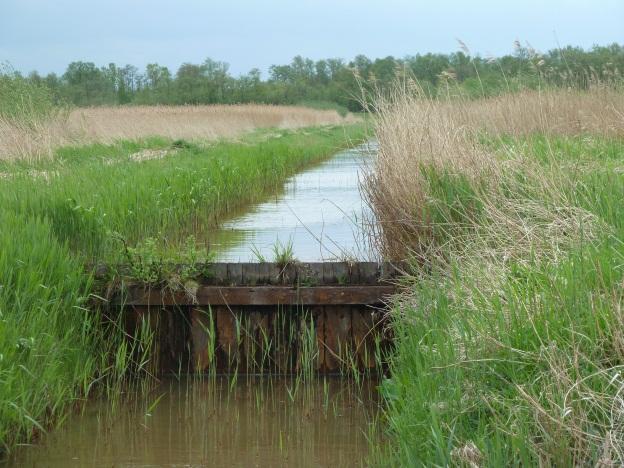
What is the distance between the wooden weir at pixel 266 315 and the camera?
6.40 meters

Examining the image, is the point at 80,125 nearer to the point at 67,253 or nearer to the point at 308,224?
the point at 308,224

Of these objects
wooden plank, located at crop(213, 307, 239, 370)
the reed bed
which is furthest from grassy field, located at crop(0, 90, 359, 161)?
wooden plank, located at crop(213, 307, 239, 370)

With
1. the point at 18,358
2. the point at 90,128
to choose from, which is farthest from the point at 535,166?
the point at 90,128

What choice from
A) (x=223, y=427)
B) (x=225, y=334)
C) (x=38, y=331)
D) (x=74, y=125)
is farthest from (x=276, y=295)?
(x=74, y=125)

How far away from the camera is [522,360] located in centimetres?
357

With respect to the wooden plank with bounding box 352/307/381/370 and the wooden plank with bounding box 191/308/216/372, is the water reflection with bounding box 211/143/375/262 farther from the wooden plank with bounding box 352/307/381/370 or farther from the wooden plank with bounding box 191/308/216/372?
the wooden plank with bounding box 191/308/216/372

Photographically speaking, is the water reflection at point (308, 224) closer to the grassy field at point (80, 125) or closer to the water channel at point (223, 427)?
the water channel at point (223, 427)

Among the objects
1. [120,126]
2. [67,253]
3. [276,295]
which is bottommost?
[276,295]

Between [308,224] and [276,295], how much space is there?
582 cm

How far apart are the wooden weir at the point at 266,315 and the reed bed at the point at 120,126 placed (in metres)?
7.79

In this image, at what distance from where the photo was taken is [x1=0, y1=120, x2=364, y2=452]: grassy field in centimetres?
476

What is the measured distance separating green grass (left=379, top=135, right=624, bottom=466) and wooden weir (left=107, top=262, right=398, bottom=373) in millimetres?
1221

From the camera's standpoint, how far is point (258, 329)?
6516 millimetres

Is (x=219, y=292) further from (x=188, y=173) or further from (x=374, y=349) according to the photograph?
(x=188, y=173)
